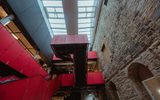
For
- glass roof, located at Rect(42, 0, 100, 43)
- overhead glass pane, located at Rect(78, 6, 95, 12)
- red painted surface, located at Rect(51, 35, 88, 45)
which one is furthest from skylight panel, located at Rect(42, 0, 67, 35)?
red painted surface, located at Rect(51, 35, 88, 45)

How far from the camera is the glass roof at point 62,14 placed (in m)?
7.27

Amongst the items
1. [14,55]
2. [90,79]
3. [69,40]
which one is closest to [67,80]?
[90,79]

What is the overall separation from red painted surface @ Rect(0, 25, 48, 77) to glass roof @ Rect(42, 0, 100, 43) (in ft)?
13.3

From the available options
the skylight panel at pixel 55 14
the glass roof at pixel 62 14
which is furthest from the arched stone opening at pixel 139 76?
the skylight panel at pixel 55 14

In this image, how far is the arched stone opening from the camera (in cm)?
295

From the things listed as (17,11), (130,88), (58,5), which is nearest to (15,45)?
(17,11)

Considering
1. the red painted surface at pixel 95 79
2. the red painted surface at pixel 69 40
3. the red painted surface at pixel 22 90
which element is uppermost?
the red painted surface at pixel 69 40

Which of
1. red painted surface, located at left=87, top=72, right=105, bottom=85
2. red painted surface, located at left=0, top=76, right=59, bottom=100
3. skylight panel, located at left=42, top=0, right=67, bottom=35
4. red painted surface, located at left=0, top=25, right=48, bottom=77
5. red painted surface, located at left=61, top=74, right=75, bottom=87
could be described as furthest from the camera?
skylight panel, located at left=42, top=0, right=67, bottom=35

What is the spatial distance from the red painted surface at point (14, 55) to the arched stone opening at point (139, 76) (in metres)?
3.57

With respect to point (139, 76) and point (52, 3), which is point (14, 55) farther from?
point (52, 3)

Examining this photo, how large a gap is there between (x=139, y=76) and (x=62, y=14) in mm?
6218

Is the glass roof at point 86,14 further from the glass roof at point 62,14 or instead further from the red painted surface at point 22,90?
the red painted surface at point 22,90

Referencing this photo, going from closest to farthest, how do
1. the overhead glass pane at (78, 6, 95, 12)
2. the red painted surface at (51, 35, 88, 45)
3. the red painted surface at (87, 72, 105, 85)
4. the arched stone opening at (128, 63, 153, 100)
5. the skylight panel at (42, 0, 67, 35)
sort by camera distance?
the arched stone opening at (128, 63, 153, 100), the red painted surface at (51, 35, 88, 45), the red painted surface at (87, 72, 105, 85), the skylight panel at (42, 0, 67, 35), the overhead glass pane at (78, 6, 95, 12)

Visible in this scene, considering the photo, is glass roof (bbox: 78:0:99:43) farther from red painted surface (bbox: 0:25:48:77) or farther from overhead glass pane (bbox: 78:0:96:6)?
red painted surface (bbox: 0:25:48:77)
